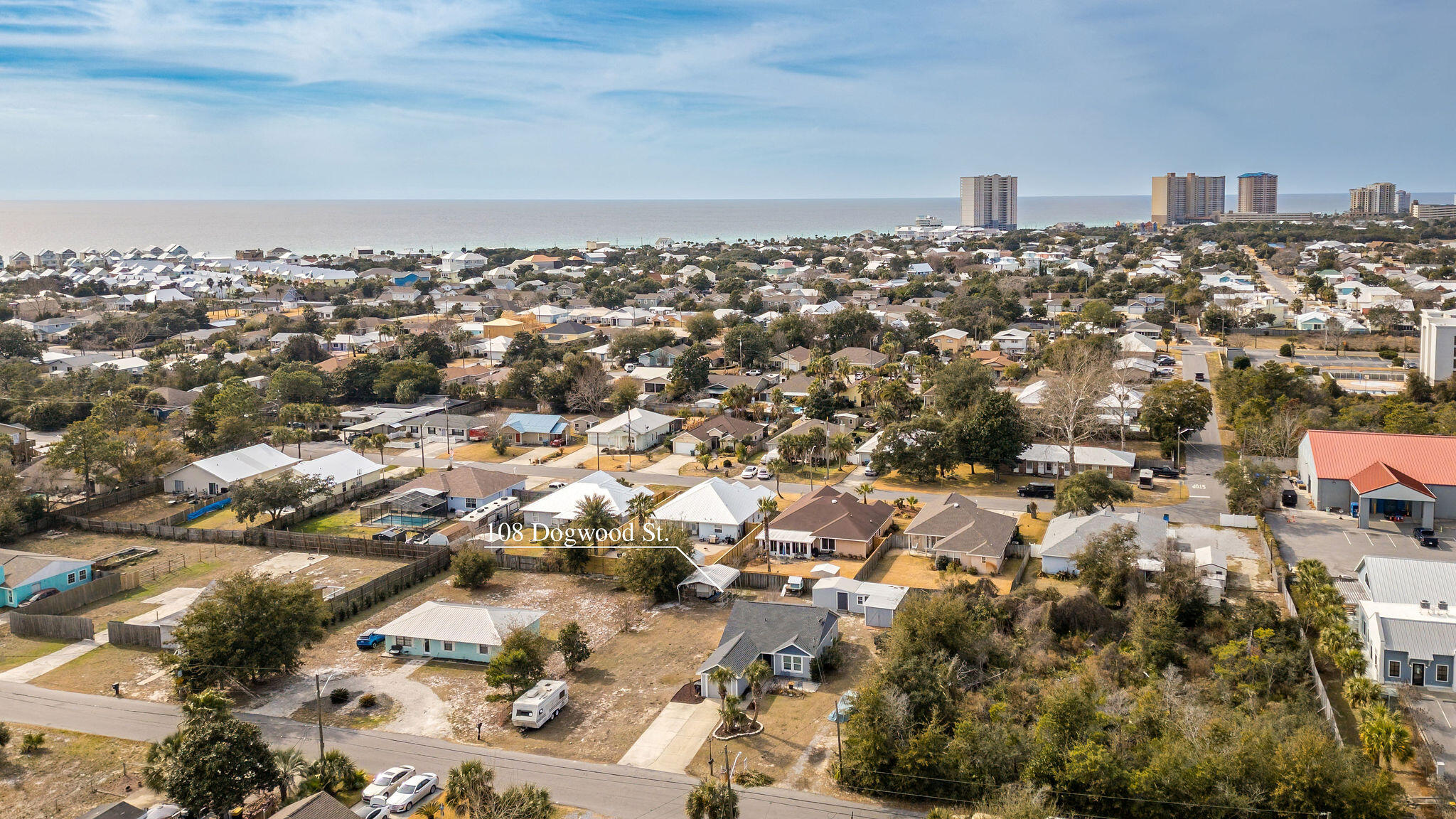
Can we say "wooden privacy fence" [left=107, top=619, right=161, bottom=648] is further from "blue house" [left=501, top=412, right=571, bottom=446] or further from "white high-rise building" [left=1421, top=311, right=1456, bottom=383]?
"white high-rise building" [left=1421, top=311, right=1456, bottom=383]

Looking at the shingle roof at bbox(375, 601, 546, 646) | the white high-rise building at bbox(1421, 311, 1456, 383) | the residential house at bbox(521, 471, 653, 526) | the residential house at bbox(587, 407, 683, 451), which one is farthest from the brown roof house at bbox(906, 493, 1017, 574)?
the white high-rise building at bbox(1421, 311, 1456, 383)

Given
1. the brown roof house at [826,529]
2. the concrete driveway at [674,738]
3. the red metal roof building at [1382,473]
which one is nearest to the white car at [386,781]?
the concrete driveway at [674,738]

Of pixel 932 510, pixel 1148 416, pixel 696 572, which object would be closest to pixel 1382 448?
pixel 1148 416

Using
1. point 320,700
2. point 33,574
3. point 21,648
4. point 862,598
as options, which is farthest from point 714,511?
point 33,574

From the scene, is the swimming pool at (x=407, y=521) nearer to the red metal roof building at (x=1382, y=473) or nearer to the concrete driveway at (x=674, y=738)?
the concrete driveway at (x=674, y=738)

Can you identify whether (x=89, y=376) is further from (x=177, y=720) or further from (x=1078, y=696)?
(x=1078, y=696)

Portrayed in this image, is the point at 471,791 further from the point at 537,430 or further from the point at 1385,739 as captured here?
the point at 537,430

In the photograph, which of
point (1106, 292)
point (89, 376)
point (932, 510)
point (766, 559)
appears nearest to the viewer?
point (766, 559)
